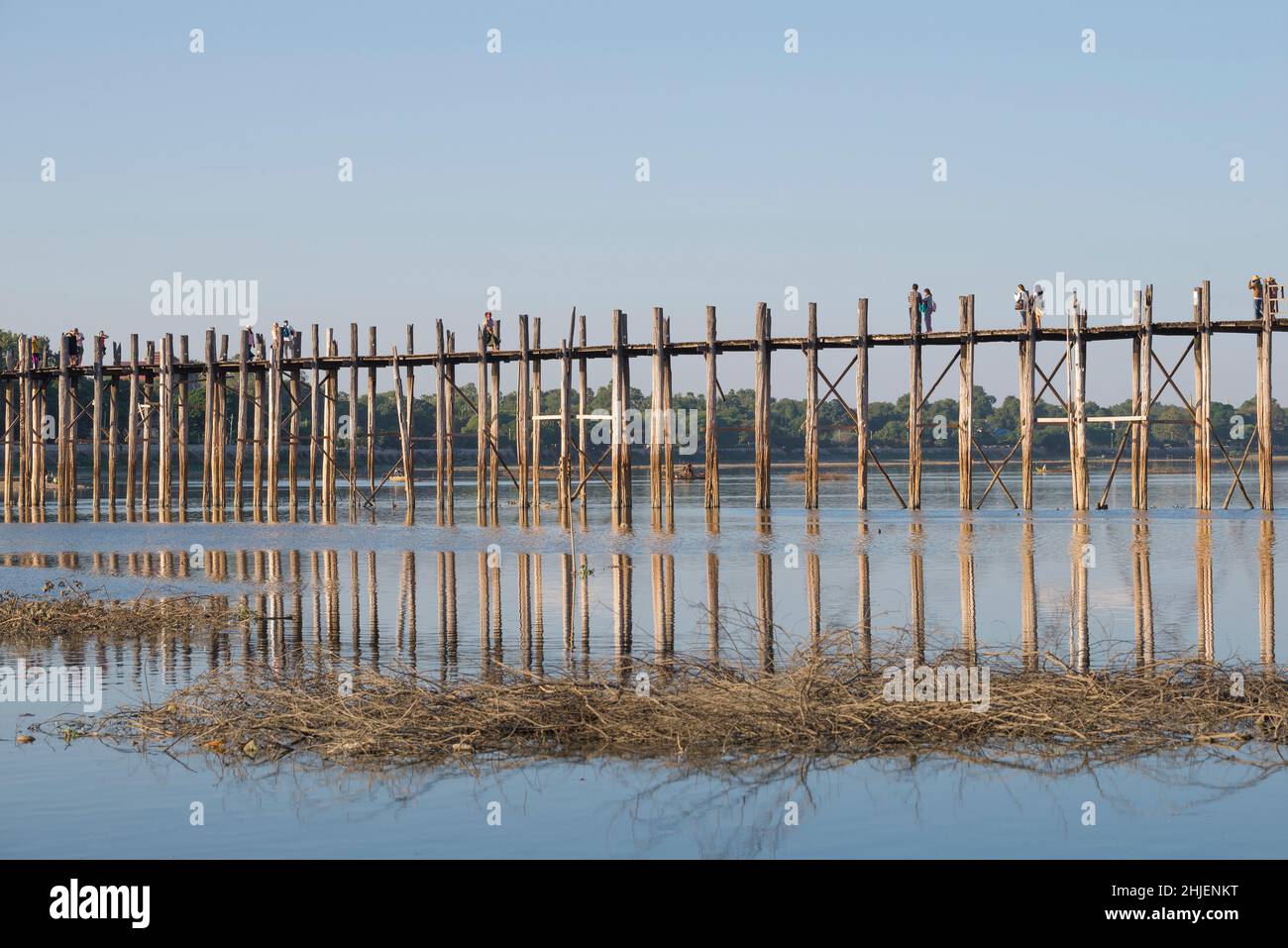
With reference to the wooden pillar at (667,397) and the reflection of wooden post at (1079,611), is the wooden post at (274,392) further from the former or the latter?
the reflection of wooden post at (1079,611)

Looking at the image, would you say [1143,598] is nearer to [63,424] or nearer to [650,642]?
[650,642]

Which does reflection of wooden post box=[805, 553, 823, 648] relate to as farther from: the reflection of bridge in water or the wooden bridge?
the wooden bridge

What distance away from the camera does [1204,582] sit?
22.0m

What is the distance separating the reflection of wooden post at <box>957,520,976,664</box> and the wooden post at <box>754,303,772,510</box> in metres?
5.45

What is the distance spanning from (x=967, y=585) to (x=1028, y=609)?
2942 mm

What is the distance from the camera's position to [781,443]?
398 feet

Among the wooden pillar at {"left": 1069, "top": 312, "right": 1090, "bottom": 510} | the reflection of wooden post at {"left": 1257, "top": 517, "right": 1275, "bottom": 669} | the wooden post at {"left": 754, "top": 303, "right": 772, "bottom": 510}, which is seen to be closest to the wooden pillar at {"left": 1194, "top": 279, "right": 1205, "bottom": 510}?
the wooden pillar at {"left": 1069, "top": 312, "right": 1090, "bottom": 510}

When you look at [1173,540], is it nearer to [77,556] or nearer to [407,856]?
[77,556]

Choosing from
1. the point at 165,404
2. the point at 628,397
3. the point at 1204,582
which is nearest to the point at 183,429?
the point at 165,404

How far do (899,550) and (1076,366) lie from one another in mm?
9803

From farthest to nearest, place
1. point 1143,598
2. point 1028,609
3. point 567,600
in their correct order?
point 567,600 < point 1143,598 < point 1028,609

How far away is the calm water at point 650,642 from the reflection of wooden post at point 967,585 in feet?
0.41

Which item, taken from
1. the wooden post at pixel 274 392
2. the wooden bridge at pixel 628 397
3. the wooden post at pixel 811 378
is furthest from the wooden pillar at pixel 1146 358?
the wooden post at pixel 274 392
